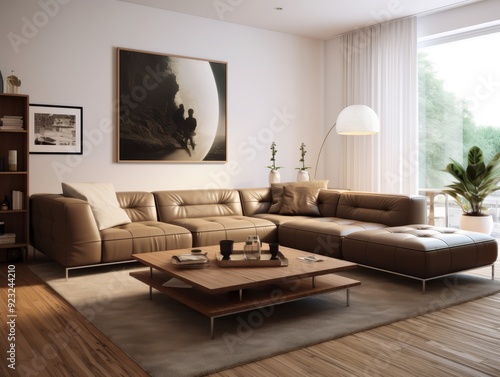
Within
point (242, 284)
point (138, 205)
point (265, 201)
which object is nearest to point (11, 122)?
point (138, 205)

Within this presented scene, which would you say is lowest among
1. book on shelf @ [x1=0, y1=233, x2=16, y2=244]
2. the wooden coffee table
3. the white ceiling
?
the wooden coffee table

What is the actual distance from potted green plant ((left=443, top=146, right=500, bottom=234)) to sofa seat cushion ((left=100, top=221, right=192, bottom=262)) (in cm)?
318

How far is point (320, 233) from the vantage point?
4.53 meters

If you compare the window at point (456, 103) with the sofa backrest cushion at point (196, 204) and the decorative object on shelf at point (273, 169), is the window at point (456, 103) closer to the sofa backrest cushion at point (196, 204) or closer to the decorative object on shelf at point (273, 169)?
the decorative object on shelf at point (273, 169)

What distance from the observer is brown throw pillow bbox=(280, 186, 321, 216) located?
5473 millimetres

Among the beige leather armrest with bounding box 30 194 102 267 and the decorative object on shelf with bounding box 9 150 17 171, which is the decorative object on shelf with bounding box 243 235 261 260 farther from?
the decorative object on shelf with bounding box 9 150 17 171

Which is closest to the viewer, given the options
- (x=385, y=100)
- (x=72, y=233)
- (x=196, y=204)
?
(x=72, y=233)

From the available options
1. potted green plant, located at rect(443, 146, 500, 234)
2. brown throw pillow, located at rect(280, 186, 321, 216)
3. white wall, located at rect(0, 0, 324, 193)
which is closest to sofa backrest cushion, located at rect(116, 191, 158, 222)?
white wall, located at rect(0, 0, 324, 193)

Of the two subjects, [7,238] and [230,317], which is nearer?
[230,317]

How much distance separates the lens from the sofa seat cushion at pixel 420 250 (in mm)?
3625

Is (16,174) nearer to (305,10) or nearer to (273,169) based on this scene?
(273,169)

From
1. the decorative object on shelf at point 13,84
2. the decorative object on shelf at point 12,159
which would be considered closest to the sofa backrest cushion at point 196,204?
the decorative object on shelf at point 12,159

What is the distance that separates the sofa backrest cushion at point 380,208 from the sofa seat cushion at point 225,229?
0.85 meters

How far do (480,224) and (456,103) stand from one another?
158 centimetres
